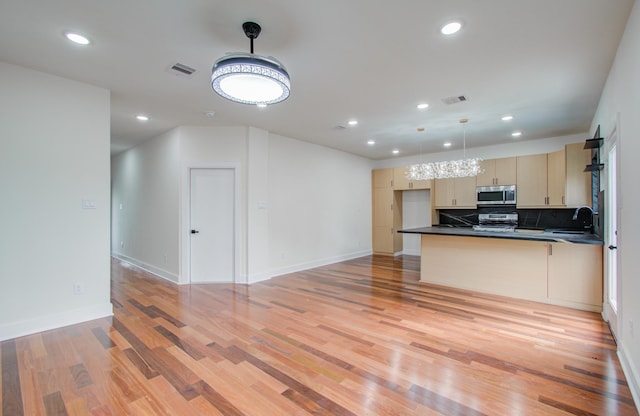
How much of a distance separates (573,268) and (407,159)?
4.68 m

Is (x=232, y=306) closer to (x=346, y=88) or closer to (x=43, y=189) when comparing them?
(x=43, y=189)

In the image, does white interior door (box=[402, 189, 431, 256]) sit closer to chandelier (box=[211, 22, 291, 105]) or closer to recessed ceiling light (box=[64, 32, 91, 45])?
chandelier (box=[211, 22, 291, 105])

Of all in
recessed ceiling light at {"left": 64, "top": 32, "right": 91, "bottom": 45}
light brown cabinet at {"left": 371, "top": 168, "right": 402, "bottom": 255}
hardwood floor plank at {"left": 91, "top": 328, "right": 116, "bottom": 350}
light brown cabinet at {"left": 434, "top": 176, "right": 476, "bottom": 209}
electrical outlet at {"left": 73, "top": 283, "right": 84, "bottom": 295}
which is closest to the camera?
recessed ceiling light at {"left": 64, "top": 32, "right": 91, "bottom": 45}

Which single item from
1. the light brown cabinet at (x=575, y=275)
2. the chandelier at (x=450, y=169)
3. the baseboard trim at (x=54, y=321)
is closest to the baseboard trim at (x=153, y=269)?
the baseboard trim at (x=54, y=321)

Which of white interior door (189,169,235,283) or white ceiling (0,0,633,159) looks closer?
white ceiling (0,0,633,159)

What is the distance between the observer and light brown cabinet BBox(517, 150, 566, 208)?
5.56 m

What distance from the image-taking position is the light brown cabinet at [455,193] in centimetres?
662

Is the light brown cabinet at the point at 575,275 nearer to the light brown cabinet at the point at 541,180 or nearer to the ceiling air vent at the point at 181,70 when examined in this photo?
the light brown cabinet at the point at 541,180

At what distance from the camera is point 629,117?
230 cm

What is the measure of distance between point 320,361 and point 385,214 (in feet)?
19.4

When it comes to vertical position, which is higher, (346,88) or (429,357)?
(346,88)

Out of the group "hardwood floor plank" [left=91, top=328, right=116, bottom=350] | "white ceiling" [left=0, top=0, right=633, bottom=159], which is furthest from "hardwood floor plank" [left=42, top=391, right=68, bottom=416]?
"white ceiling" [left=0, top=0, right=633, bottom=159]

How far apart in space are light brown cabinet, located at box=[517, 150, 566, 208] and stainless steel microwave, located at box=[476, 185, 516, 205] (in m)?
0.14

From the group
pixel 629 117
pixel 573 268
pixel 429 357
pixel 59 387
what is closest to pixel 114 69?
pixel 59 387
